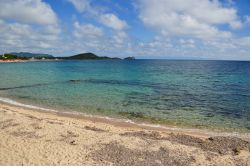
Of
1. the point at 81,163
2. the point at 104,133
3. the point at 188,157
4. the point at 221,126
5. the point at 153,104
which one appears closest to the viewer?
the point at 81,163

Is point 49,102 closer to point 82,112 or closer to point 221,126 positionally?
point 82,112

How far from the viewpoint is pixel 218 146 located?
16141mm

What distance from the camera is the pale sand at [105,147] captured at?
44.2 ft

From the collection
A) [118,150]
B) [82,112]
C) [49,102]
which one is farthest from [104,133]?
[49,102]

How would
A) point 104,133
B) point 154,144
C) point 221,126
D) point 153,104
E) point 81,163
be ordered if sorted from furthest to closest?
point 153,104
point 221,126
point 104,133
point 154,144
point 81,163

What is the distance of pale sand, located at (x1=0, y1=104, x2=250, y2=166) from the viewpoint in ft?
44.2

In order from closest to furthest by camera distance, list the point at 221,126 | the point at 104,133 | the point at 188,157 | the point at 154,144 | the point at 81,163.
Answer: the point at 81,163, the point at 188,157, the point at 154,144, the point at 104,133, the point at 221,126

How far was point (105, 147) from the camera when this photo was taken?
15078mm

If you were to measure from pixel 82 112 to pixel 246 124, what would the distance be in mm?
13798

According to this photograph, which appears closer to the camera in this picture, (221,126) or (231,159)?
(231,159)

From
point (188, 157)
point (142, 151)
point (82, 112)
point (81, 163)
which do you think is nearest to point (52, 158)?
point (81, 163)

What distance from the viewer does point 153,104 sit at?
2917cm

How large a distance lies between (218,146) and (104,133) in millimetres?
6748

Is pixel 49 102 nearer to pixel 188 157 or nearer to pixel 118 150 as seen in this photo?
pixel 118 150
